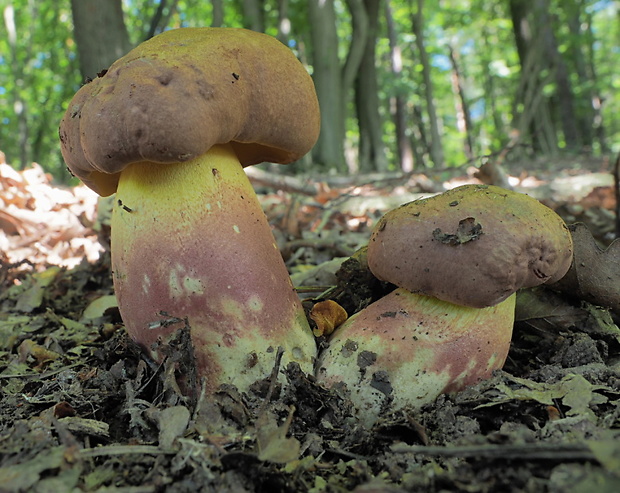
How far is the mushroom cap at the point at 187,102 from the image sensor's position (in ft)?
5.34

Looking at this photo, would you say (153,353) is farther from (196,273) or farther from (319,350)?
(319,350)

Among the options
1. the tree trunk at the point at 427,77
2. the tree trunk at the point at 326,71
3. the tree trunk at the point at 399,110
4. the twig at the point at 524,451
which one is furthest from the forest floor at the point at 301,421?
the tree trunk at the point at 399,110

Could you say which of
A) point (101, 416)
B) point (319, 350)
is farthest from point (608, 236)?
point (101, 416)

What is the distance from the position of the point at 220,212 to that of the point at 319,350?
75 centimetres

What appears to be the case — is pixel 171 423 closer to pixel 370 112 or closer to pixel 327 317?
pixel 327 317

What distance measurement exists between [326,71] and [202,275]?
8964mm

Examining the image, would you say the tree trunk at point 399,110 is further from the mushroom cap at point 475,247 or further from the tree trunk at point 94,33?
the mushroom cap at point 475,247

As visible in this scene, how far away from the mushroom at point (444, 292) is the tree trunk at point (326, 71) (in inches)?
328

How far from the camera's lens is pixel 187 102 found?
1633 millimetres

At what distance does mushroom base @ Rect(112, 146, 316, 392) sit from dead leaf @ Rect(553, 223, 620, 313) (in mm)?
1252

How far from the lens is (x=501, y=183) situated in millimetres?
3566

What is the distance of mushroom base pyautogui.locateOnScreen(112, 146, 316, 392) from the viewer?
1872 millimetres

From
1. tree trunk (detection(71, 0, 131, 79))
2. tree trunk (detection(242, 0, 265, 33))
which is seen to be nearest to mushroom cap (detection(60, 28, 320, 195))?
tree trunk (detection(71, 0, 131, 79))

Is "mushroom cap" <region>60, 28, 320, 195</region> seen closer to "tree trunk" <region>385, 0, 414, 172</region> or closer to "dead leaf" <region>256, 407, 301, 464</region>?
"dead leaf" <region>256, 407, 301, 464</region>
